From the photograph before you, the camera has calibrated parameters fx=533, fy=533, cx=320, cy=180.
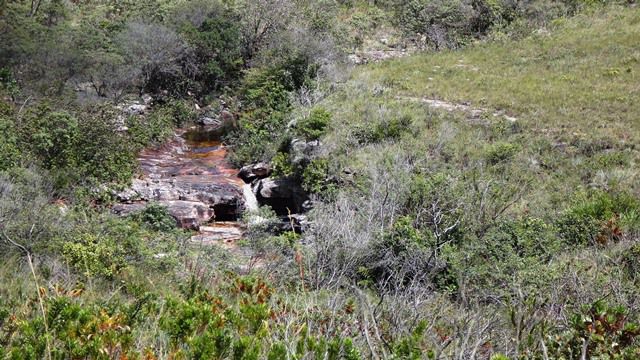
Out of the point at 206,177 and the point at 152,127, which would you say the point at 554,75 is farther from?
the point at 152,127

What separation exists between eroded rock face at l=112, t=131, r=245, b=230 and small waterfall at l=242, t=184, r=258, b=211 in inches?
5.1

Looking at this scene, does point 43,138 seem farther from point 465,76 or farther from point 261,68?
point 465,76

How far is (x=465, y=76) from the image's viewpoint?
57.3 ft

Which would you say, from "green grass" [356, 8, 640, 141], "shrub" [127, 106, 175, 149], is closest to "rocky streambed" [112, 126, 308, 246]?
"shrub" [127, 106, 175, 149]

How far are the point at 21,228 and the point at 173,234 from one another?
300 cm

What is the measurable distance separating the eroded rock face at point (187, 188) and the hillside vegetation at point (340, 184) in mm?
608

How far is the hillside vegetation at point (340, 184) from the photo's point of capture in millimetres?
2357

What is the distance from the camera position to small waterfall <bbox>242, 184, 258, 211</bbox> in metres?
14.1

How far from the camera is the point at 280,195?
14.1m

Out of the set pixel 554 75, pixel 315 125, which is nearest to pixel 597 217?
pixel 315 125

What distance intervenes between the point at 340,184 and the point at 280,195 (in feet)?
10.1

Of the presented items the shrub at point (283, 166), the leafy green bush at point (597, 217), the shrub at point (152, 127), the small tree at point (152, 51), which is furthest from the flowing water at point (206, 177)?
the leafy green bush at point (597, 217)

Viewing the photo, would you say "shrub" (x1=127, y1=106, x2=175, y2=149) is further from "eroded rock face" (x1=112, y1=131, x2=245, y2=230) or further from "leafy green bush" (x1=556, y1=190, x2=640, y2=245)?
"leafy green bush" (x1=556, y1=190, x2=640, y2=245)

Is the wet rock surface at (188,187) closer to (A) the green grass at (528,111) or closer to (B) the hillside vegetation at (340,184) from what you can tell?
(B) the hillside vegetation at (340,184)
